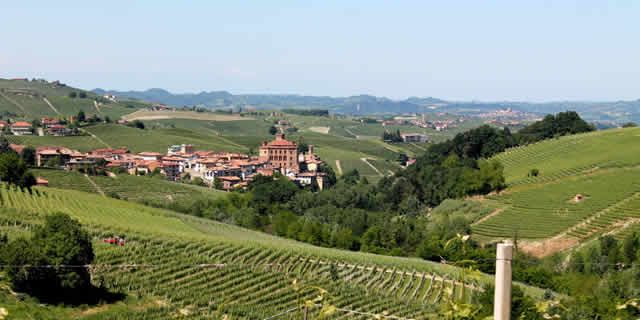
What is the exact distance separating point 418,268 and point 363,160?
83803 mm

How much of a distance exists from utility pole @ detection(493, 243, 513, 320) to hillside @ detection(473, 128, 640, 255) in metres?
36.0

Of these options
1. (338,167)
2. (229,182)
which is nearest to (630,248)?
(229,182)

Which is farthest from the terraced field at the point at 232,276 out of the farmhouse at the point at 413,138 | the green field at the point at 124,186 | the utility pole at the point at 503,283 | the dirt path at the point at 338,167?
the farmhouse at the point at 413,138

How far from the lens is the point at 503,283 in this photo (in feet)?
12.4

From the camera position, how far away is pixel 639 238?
113ft

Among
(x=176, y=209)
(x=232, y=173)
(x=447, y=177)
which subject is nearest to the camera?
(x=176, y=209)

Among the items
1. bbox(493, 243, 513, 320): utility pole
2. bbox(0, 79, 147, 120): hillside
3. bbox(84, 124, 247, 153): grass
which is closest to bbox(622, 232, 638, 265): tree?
bbox(493, 243, 513, 320): utility pole

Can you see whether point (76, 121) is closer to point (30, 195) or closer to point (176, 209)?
point (176, 209)

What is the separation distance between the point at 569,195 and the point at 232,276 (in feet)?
96.7

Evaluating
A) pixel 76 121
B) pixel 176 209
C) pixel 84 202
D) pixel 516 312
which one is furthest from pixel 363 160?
pixel 516 312

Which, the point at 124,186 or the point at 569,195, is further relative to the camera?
the point at 124,186

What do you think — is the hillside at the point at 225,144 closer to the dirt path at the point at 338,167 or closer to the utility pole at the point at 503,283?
the dirt path at the point at 338,167

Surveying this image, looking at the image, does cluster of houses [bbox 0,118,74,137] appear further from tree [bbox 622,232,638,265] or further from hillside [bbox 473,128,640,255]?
tree [bbox 622,232,638,265]

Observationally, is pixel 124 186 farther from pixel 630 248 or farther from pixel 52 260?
pixel 52 260
